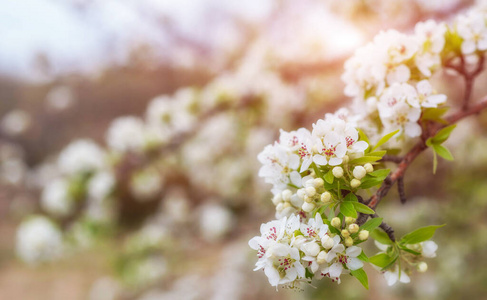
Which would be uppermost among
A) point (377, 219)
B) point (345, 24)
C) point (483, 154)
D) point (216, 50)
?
point (216, 50)

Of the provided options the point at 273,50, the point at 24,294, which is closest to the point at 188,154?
the point at 273,50

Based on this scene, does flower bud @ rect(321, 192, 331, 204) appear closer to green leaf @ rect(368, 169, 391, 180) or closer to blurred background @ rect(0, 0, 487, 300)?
green leaf @ rect(368, 169, 391, 180)

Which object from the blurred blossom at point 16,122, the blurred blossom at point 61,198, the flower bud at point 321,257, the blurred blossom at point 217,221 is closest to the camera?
the flower bud at point 321,257

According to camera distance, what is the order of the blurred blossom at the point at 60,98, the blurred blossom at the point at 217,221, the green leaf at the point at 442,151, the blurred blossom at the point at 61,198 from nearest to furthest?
1. the green leaf at the point at 442,151
2. the blurred blossom at the point at 61,198
3. the blurred blossom at the point at 217,221
4. the blurred blossom at the point at 60,98

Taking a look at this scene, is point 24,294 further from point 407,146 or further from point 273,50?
point 407,146

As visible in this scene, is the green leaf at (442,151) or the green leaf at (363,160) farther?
the green leaf at (442,151)

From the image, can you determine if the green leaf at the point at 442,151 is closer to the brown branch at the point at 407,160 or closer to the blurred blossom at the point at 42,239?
the brown branch at the point at 407,160

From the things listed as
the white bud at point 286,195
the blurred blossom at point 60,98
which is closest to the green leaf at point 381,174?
the white bud at point 286,195
